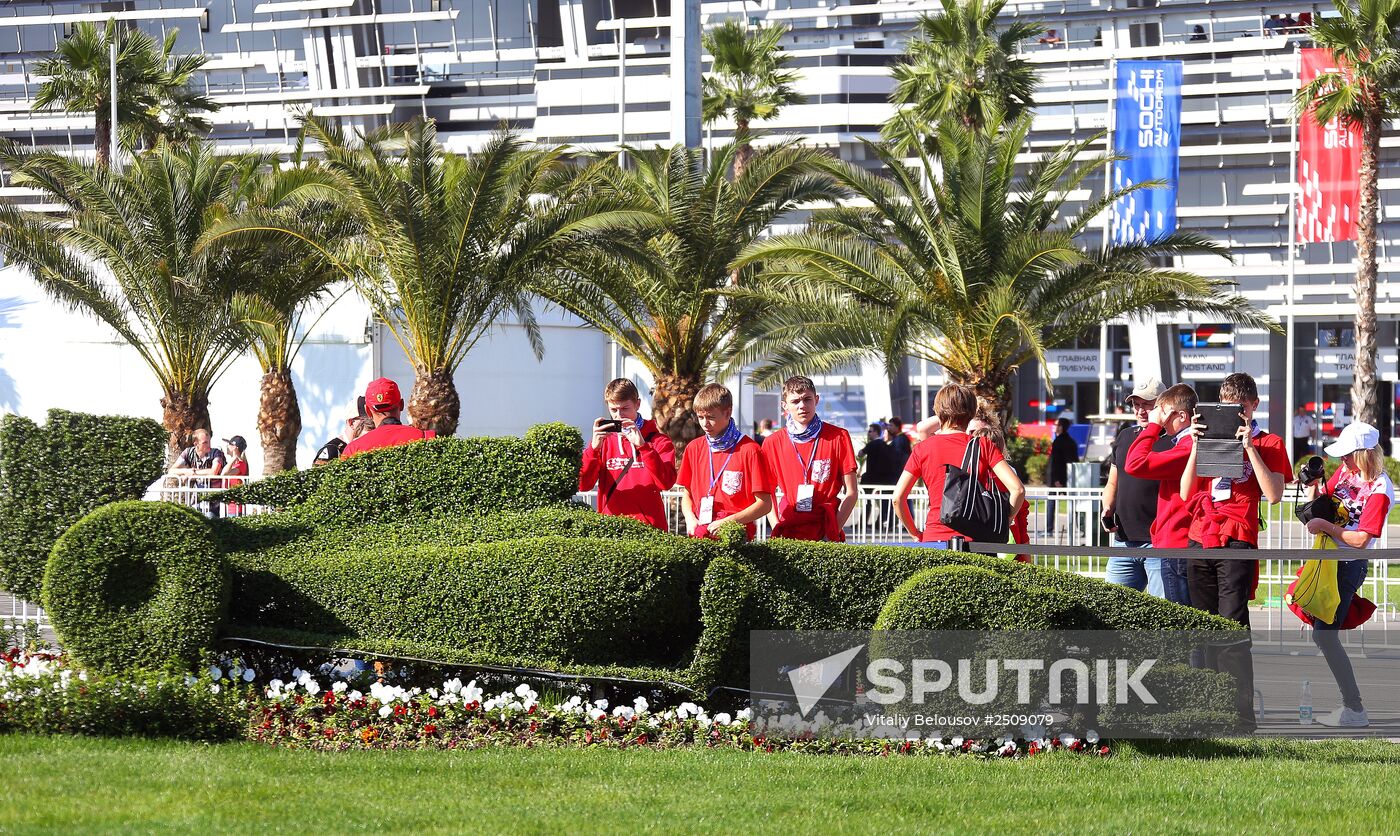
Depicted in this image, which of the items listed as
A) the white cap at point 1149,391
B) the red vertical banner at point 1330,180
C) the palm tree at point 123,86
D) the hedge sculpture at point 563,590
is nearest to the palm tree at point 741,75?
the palm tree at point 123,86

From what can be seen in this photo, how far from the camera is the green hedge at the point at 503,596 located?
6.25 meters

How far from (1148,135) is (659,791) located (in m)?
26.9

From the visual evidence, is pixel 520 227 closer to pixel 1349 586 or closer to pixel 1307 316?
pixel 1349 586

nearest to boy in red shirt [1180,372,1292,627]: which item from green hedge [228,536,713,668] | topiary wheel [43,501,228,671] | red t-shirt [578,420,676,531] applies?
green hedge [228,536,713,668]

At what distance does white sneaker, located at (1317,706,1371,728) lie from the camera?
285 inches

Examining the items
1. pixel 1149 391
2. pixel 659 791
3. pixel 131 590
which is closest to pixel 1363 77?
pixel 1149 391

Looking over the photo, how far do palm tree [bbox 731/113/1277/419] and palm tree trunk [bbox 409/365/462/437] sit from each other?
3.72 metres

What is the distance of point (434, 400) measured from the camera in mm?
17125

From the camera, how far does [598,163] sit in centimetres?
1819

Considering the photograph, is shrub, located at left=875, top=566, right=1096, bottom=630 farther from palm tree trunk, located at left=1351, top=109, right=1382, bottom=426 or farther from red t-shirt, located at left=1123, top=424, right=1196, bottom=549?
palm tree trunk, located at left=1351, top=109, right=1382, bottom=426

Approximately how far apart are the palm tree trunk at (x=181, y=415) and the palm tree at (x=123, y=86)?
12326 millimetres

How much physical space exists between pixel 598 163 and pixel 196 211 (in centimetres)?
548

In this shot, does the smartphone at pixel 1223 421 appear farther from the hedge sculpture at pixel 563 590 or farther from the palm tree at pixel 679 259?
the palm tree at pixel 679 259

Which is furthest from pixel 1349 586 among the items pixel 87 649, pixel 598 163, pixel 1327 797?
pixel 598 163
